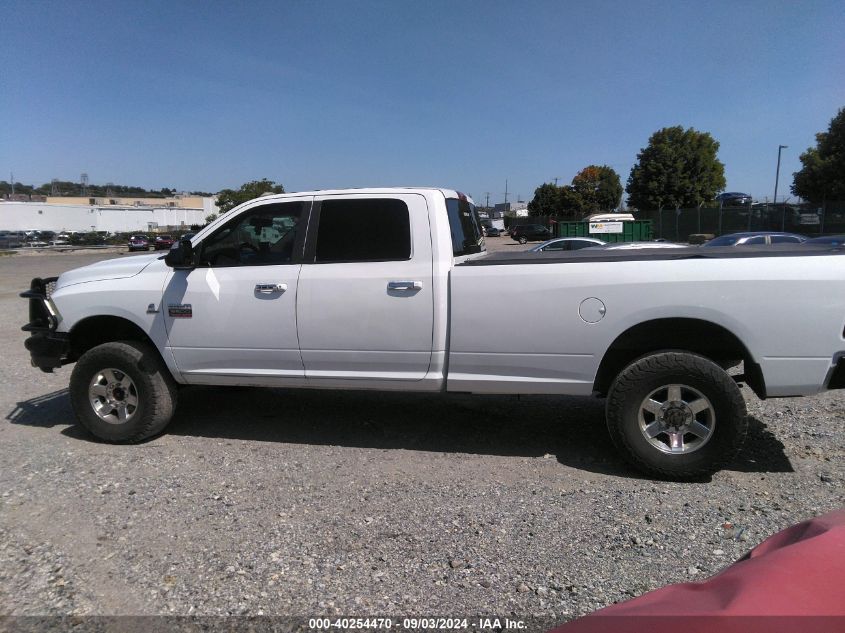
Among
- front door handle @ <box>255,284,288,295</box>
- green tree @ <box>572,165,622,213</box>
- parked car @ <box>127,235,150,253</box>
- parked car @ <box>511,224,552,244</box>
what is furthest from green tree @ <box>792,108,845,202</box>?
parked car @ <box>127,235,150,253</box>

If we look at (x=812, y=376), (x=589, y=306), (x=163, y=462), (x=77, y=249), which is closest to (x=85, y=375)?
(x=163, y=462)

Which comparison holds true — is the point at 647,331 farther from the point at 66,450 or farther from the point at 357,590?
the point at 66,450

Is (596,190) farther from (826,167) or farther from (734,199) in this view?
(826,167)

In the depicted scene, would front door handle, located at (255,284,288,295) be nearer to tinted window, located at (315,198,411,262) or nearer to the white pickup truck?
the white pickup truck

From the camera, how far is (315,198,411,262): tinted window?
455 centimetres

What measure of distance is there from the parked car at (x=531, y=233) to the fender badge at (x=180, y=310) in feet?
145

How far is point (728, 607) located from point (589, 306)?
2.85 meters

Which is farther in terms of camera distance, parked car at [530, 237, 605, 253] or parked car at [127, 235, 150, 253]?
parked car at [127, 235, 150, 253]

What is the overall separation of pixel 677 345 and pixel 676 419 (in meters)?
0.53

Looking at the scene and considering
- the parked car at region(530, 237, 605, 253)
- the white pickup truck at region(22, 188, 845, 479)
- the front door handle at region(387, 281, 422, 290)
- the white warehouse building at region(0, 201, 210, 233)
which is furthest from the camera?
the white warehouse building at region(0, 201, 210, 233)

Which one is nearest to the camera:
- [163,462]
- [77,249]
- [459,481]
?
[459,481]

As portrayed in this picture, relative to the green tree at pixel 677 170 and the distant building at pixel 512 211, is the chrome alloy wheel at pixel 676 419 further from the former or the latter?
the distant building at pixel 512 211

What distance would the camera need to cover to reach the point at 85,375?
194 inches

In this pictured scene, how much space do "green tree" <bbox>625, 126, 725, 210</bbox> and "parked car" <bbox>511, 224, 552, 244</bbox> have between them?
7.68 metres
